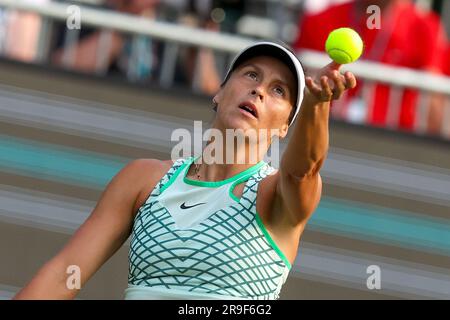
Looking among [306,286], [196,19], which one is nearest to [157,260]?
[306,286]

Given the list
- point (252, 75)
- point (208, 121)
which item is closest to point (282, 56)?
point (252, 75)

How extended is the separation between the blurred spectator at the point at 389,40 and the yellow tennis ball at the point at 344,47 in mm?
3761

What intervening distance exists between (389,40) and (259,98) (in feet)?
11.7

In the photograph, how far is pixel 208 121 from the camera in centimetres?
729

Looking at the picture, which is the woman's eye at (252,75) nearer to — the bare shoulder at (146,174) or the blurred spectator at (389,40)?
the bare shoulder at (146,174)

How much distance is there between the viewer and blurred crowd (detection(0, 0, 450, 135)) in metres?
7.33

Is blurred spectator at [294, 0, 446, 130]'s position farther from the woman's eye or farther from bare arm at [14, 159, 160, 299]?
bare arm at [14, 159, 160, 299]

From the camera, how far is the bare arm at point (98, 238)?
3.96 m

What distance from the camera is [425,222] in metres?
7.37
